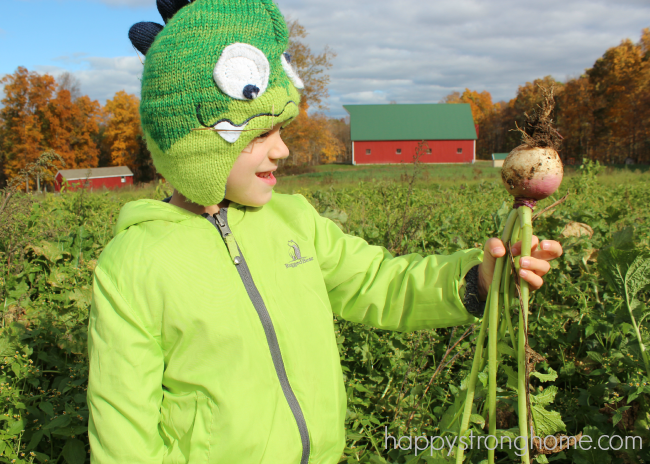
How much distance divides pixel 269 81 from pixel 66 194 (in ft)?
19.8

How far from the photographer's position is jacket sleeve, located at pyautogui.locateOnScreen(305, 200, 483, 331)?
1.41 m

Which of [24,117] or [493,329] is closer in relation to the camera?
[493,329]

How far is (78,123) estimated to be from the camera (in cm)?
3412

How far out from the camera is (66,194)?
6.08 m

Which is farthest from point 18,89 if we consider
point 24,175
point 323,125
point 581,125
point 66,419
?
point 581,125

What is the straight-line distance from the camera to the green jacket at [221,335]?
1113mm

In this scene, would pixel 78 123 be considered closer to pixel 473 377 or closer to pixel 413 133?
pixel 413 133

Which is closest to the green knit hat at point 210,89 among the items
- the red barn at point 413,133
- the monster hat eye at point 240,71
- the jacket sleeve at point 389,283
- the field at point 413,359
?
the monster hat eye at point 240,71

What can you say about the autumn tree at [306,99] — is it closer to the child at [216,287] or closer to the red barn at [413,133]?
the red barn at [413,133]

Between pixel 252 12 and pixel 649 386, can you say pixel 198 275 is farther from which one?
pixel 649 386

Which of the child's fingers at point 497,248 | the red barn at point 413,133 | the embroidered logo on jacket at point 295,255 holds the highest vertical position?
the red barn at point 413,133

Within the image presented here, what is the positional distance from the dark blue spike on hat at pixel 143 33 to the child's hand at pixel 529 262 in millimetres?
1255

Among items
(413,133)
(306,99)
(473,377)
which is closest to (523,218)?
(473,377)

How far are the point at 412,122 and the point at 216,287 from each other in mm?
43896
